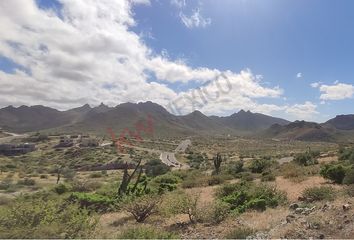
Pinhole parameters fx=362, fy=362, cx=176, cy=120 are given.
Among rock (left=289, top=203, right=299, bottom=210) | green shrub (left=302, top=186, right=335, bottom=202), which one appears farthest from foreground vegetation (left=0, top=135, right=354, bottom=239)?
rock (left=289, top=203, right=299, bottom=210)

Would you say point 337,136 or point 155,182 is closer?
point 155,182

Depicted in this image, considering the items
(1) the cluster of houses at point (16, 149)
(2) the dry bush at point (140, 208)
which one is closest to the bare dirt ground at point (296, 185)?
(2) the dry bush at point (140, 208)

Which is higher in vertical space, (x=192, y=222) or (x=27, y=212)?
(x=27, y=212)

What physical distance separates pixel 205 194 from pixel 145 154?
61.7 metres

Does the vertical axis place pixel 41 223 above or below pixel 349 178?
below

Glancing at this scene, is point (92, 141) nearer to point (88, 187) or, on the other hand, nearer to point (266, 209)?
point (88, 187)

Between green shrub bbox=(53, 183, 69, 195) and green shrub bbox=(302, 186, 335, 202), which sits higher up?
green shrub bbox=(302, 186, 335, 202)

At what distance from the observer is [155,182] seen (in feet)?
89.8

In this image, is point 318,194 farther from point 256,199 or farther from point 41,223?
point 41,223

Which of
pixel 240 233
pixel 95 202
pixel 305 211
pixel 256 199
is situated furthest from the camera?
pixel 95 202

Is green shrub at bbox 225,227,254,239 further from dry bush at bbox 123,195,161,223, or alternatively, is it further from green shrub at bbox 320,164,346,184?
green shrub at bbox 320,164,346,184

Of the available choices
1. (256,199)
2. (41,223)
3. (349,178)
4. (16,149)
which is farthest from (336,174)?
(16,149)

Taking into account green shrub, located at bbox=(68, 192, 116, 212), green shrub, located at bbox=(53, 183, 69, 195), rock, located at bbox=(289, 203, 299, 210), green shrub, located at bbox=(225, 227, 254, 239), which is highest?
rock, located at bbox=(289, 203, 299, 210)

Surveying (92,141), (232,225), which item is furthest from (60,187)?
(92,141)
